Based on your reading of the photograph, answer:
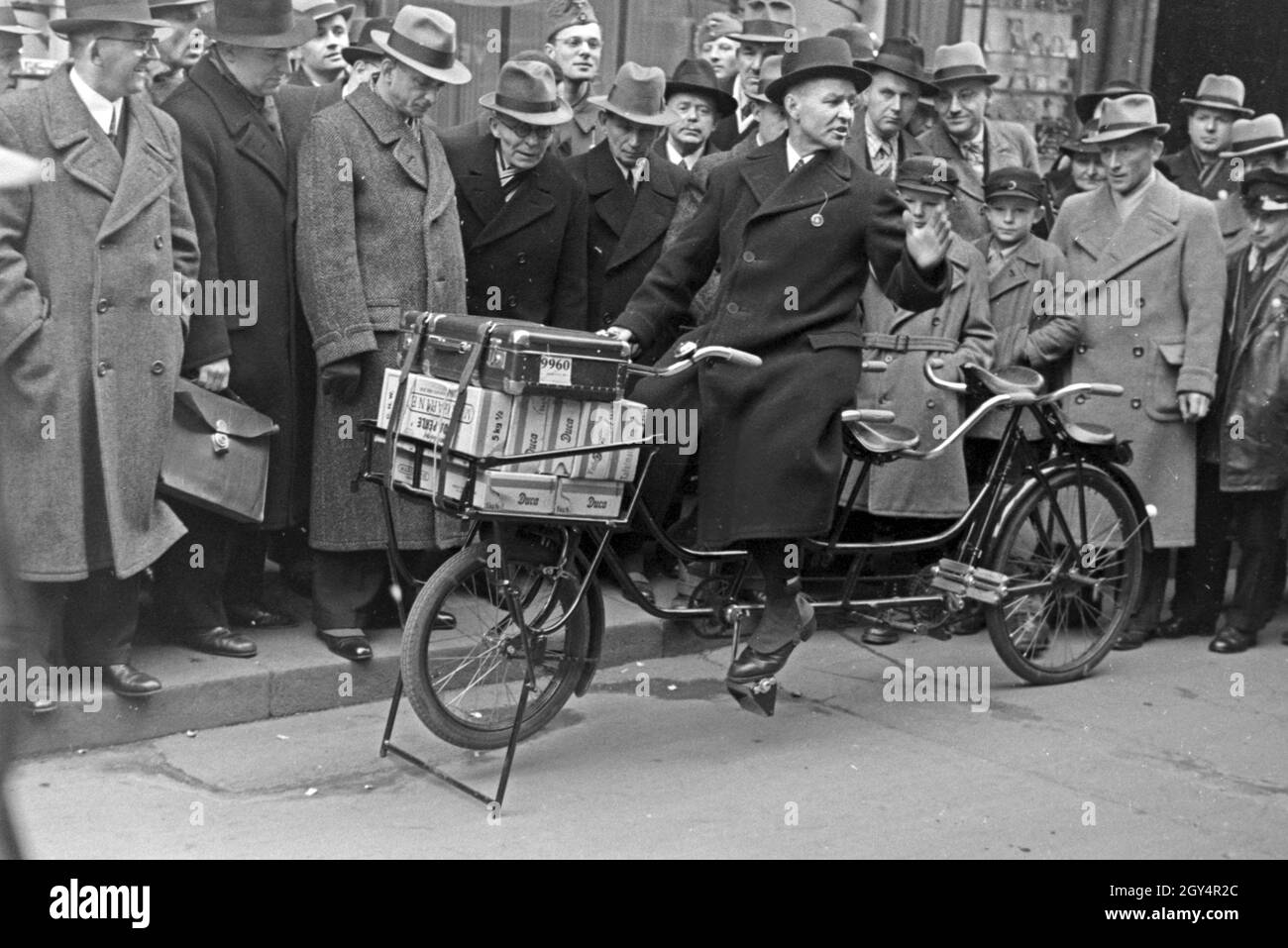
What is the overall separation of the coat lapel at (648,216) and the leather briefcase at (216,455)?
180cm

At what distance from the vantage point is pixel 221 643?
6426mm

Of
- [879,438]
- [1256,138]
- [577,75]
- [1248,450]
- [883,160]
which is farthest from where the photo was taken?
[1256,138]

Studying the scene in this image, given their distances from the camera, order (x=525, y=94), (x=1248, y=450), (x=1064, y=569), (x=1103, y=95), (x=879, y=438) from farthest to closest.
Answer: (x=1103, y=95)
(x=1248, y=450)
(x=1064, y=569)
(x=525, y=94)
(x=879, y=438)

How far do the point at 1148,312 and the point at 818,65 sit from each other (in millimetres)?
2585

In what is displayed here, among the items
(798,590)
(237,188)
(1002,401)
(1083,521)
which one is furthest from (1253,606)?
(237,188)

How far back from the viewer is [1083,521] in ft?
23.8

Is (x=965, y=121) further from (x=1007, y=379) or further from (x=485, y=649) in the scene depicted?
(x=485, y=649)

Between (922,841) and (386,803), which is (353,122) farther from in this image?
(922,841)

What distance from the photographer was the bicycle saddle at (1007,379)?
22.9 ft

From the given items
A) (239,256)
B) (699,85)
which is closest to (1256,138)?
(699,85)

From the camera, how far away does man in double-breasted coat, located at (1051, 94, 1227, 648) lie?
312 inches

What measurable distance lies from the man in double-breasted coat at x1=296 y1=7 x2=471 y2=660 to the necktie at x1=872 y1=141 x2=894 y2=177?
2309mm

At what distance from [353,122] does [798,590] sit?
7.61 feet

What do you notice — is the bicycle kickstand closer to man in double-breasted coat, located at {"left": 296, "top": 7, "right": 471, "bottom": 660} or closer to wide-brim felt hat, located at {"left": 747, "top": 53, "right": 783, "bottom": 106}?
man in double-breasted coat, located at {"left": 296, "top": 7, "right": 471, "bottom": 660}
